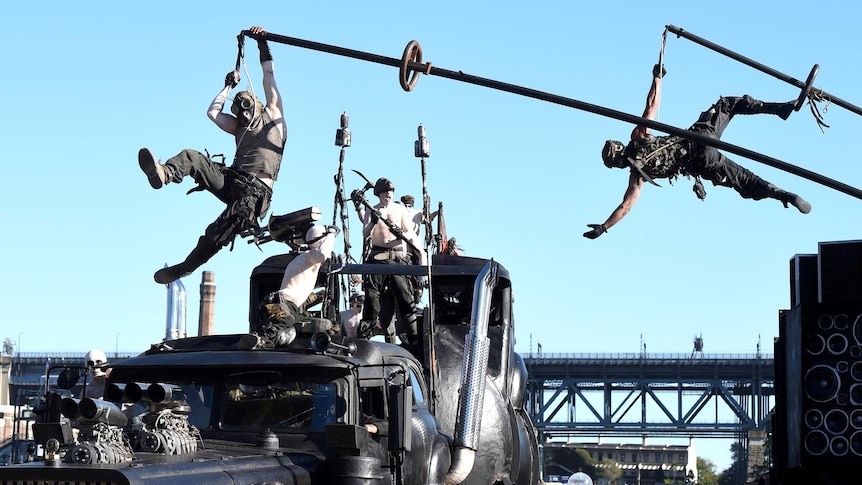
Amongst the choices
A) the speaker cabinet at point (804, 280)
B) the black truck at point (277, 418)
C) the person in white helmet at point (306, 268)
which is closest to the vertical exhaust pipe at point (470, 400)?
the black truck at point (277, 418)

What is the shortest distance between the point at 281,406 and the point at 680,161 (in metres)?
4.74

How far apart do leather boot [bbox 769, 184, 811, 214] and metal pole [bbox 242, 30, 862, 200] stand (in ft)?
4.72

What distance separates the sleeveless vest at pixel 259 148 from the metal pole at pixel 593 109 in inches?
51.7

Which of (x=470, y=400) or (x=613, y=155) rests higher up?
(x=613, y=155)

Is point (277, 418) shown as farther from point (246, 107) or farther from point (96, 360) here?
point (246, 107)

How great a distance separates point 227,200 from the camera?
46.3ft

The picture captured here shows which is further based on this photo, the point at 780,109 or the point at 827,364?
the point at 827,364

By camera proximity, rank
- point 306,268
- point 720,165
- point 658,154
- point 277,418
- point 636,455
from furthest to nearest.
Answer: point 636,455, point 720,165, point 658,154, point 306,268, point 277,418

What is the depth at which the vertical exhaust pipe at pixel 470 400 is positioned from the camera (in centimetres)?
1252

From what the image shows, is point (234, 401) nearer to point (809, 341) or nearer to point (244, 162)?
point (244, 162)

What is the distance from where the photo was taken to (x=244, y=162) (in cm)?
1423

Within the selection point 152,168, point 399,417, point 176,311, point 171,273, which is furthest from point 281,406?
point 176,311

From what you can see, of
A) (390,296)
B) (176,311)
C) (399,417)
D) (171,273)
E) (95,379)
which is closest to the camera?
(399,417)

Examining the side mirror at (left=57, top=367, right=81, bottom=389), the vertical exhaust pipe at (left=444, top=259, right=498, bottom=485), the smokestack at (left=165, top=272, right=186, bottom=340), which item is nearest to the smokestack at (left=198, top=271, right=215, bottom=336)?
the smokestack at (left=165, top=272, right=186, bottom=340)
